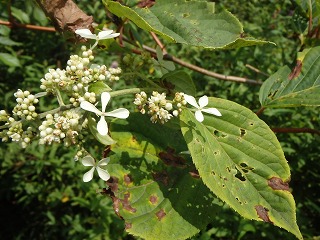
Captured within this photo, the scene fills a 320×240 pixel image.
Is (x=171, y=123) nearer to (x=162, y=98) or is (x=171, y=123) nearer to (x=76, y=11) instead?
(x=162, y=98)

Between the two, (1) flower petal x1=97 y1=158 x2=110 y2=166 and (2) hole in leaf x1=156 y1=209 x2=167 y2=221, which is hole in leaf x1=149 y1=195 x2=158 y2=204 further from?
(1) flower petal x1=97 y1=158 x2=110 y2=166

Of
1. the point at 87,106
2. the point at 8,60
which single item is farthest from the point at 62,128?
the point at 8,60

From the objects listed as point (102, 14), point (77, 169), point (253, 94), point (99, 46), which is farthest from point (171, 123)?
point (102, 14)

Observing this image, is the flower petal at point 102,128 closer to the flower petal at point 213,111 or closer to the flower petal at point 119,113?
the flower petal at point 119,113

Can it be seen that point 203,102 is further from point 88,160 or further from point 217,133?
point 88,160

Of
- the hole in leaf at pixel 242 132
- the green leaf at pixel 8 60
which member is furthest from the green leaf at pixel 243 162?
the green leaf at pixel 8 60

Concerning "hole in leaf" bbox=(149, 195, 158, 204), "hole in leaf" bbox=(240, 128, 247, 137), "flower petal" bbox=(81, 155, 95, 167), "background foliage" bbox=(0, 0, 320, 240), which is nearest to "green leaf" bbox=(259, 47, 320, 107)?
"background foliage" bbox=(0, 0, 320, 240)

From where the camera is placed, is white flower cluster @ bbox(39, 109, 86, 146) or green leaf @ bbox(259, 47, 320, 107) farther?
green leaf @ bbox(259, 47, 320, 107)
